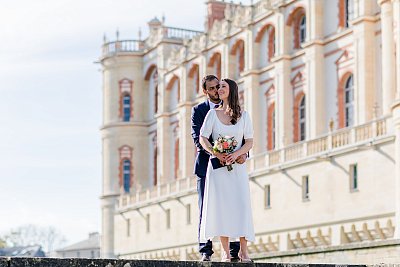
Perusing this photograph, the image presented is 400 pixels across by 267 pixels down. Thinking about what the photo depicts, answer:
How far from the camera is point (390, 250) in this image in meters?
26.9

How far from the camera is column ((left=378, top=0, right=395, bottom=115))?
43312 millimetres

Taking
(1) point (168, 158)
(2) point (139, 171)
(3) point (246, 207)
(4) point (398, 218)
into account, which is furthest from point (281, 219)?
(3) point (246, 207)

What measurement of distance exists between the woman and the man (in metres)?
0.20

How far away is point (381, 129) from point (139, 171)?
1361 inches

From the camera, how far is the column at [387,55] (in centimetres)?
4331

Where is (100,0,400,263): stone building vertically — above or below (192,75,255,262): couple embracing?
above

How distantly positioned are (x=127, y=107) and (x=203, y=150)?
6256 cm

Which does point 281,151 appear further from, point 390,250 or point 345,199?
point 390,250

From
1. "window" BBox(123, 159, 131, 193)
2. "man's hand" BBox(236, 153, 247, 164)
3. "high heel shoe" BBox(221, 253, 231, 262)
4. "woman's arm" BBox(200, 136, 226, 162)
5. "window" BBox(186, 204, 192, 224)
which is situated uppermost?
"window" BBox(123, 159, 131, 193)

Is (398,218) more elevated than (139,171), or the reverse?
(139,171)

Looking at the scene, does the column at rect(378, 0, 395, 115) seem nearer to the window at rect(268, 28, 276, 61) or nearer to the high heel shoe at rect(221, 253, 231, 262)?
the window at rect(268, 28, 276, 61)

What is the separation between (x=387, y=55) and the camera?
43.6 metres

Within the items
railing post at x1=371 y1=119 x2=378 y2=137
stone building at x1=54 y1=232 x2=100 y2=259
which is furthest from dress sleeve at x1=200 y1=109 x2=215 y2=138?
stone building at x1=54 y1=232 x2=100 y2=259

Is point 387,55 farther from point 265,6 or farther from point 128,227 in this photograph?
point 128,227
